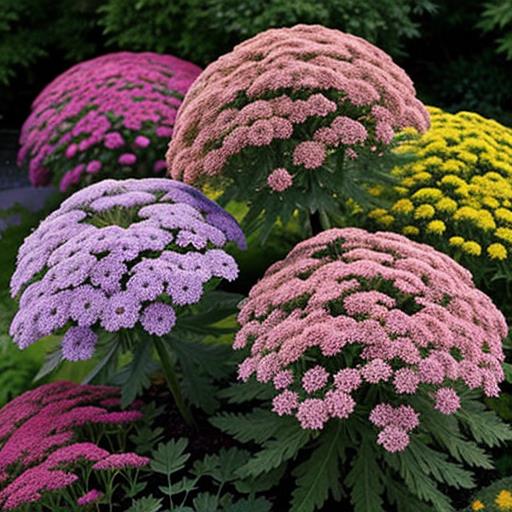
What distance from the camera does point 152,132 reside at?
652 cm

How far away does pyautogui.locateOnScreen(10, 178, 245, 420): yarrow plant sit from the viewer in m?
2.74

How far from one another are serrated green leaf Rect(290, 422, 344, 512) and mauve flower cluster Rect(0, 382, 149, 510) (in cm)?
58

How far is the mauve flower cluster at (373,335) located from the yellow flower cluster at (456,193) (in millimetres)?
782

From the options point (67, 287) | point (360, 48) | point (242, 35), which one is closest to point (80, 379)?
point (67, 287)

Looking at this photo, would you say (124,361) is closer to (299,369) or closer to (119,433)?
(119,433)

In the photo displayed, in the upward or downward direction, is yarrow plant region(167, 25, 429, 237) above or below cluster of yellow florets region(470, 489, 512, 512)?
above

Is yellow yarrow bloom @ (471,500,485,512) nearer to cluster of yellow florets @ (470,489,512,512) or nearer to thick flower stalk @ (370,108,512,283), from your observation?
cluster of yellow florets @ (470,489,512,512)

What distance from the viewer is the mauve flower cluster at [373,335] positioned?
238 cm

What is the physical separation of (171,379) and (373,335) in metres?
1.17

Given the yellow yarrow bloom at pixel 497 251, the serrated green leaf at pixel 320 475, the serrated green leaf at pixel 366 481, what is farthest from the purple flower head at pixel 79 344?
the yellow yarrow bloom at pixel 497 251

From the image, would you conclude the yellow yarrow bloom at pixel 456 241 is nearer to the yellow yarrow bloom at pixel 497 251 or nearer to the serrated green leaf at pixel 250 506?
the yellow yarrow bloom at pixel 497 251

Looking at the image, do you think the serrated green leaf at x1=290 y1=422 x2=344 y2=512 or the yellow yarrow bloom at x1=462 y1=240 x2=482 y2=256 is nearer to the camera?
the serrated green leaf at x1=290 y1=422 x2=344 y2=512

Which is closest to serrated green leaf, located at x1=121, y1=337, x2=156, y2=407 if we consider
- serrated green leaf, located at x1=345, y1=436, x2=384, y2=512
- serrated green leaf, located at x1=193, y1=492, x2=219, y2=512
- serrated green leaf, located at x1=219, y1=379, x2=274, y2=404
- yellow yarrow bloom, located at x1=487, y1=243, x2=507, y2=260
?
serrated green leaf, located at x1=219, y1=379, x2=274, y2=404

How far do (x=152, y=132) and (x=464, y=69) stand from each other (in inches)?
159
